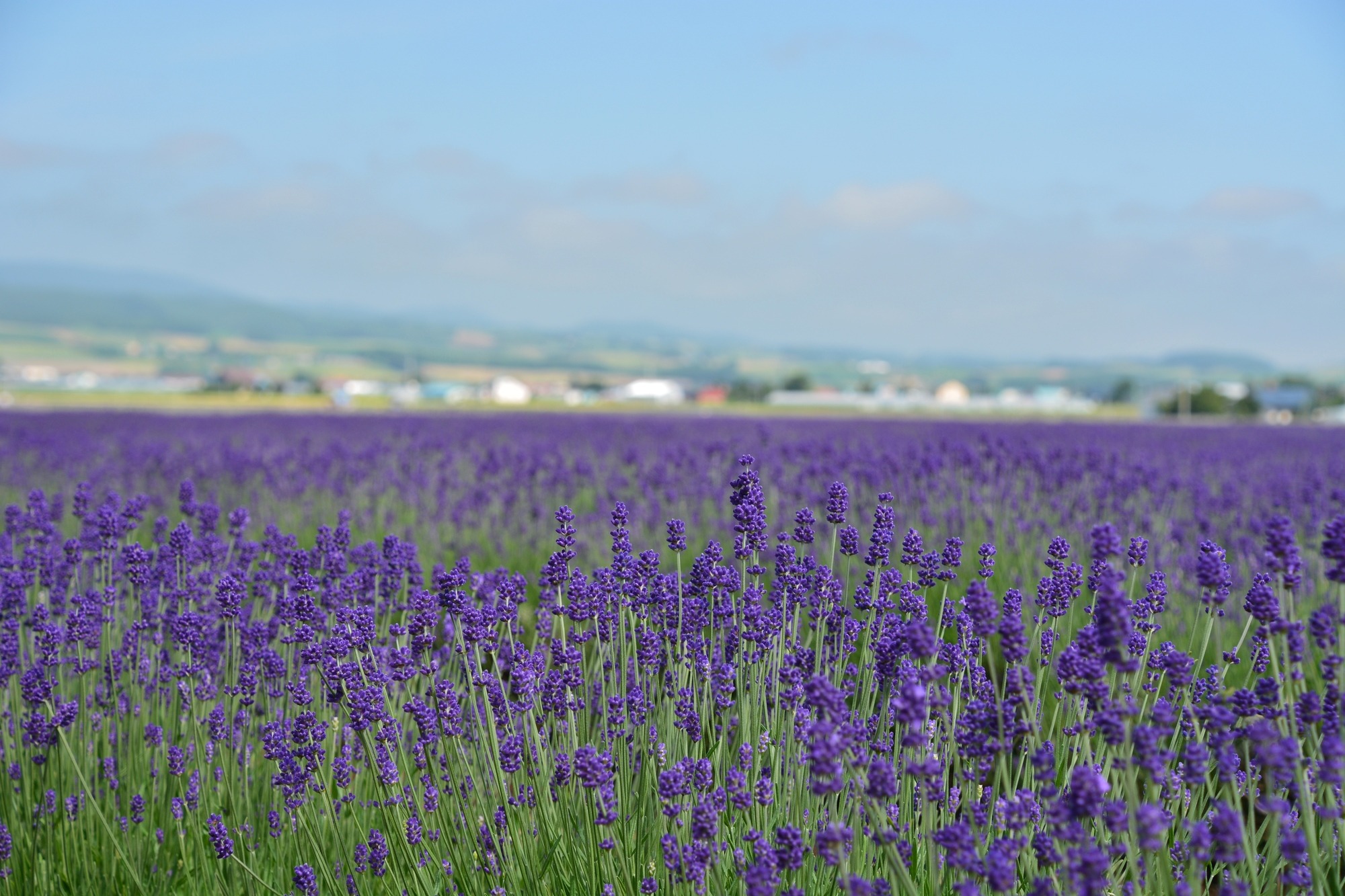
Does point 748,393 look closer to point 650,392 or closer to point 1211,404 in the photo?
point 650,392

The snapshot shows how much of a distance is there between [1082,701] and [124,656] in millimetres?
2645

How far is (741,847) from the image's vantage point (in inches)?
82.0

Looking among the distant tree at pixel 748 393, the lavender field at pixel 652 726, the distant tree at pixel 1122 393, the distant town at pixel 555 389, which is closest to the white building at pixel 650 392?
the distant town at pixel 555 389

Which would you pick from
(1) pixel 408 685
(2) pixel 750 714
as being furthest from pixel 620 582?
(1) pixel 408 685

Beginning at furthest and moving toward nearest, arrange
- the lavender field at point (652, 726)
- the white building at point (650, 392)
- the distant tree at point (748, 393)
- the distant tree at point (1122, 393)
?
the white building at point (650, 392) → the distant tree at point (1122, 393) → the distant tree at point (748, 393) → the lavender field at point (652, 726)

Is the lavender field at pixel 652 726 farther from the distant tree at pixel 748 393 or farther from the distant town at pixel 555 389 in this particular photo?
the distant tree at pixel 748 393

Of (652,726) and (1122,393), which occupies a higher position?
(1122,393)

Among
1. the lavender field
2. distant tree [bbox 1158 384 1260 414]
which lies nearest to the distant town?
distant tree [bbox 1158 384 1260 414]

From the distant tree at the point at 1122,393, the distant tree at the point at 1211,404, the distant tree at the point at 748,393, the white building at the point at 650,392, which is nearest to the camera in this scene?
the distant tree at the point at 1211,404

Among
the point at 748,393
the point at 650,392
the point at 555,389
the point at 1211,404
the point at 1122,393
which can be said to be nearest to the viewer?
the point at 1211,404

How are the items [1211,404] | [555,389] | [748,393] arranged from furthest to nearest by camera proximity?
[555,389] → [748,393] → [1211,404]

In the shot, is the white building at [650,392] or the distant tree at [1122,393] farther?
the white building at [650,392]

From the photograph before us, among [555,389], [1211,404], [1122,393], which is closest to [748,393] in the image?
[1122,393]

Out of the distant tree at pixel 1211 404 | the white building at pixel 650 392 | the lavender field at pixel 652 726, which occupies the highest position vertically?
the white building at pixel 650 392
